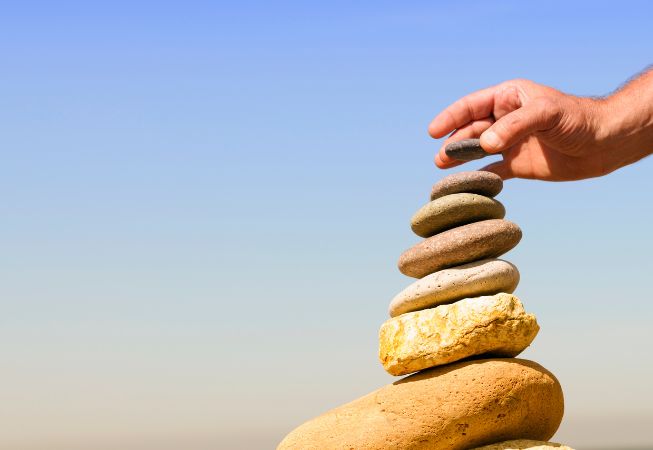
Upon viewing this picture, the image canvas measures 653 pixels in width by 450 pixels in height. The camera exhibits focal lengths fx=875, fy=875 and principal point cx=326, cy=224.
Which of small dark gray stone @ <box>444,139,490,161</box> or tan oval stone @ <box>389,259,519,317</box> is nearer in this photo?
tan oval stone @ <box>389,259,519,317</box>

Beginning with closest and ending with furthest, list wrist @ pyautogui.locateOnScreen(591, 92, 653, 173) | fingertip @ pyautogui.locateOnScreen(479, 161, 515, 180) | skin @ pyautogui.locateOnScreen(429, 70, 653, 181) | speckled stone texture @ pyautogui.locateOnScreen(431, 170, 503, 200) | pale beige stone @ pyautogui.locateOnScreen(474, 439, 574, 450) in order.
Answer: pale beige stone @ pyautogui.locateOnScreen(474, 439, 574, 450) < speckled stone texture @ pyautogui.locateOnScreen(431, 170, 503, 200) < skin @ pyautogui.locateOnScreen(429, 70, 653, 181) < wrist @ pyautogui.locateOnScreen(591, 92, 653, 173) < fingertip @ pyautogui.locateOnScreen(479, 161, 515, 180)

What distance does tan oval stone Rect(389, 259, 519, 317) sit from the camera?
7.75 m

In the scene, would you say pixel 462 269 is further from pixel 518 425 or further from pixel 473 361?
pixel 518 425

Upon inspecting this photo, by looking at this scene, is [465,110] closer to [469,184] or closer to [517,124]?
[517,124]

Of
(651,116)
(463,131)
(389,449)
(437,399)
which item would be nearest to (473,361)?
(437,399)

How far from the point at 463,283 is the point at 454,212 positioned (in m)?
0.66

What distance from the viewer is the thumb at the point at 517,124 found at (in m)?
7.97

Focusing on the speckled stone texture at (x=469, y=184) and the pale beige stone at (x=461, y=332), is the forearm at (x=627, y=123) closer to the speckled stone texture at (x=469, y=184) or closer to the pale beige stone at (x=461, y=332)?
the speckled stone texture at (x=469, y=184)

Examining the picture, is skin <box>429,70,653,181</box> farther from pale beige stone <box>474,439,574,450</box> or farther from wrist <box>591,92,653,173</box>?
pale beige stone <box>474,439,574,450</box>

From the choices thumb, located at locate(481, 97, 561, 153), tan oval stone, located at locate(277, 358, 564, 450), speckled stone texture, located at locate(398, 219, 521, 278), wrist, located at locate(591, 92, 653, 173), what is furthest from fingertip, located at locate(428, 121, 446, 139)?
tan oval stone, located at locate(277, 358, 564, 450)

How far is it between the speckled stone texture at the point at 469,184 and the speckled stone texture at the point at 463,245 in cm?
37

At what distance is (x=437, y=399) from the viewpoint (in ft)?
25.1

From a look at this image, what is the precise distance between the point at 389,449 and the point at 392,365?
0.74 m

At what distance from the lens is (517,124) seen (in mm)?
7996
